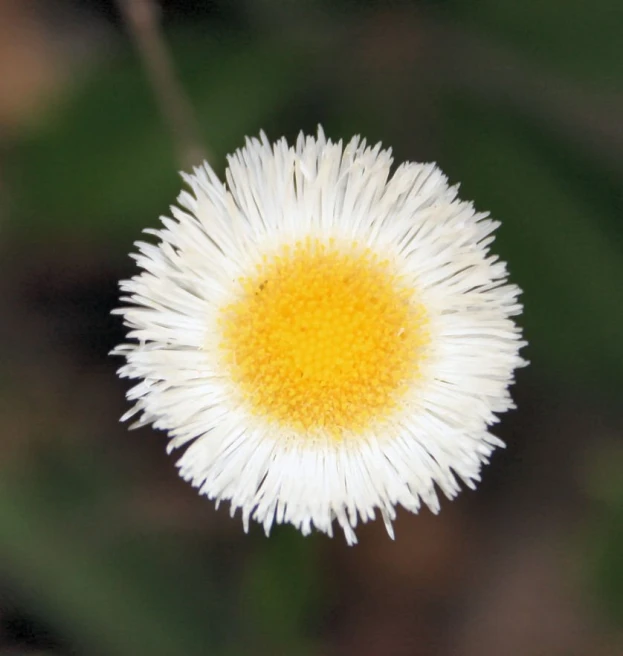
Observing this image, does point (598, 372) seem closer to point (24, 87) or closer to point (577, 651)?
point (577, 651)

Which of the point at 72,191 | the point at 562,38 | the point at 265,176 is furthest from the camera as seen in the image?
the point at 562,38

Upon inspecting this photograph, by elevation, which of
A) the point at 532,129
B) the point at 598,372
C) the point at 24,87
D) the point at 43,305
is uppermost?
the point at 532,129

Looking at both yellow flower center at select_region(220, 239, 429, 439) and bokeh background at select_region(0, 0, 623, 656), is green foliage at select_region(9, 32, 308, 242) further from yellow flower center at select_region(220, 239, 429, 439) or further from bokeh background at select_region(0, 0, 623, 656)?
yellow flower center at select_region(220, 239, 429, 439)

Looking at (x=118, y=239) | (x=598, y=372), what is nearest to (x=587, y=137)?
(x=598, y=372)

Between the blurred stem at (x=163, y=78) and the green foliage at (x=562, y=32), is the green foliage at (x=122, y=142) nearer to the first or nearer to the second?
the blurred stem at (x=163, y=78)

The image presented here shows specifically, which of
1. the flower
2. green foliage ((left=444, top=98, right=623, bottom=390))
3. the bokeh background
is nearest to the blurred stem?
the bokeh background

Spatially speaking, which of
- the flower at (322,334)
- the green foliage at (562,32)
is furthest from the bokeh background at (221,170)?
the flower at (322,334)

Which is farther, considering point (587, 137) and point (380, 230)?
point (587, 137)
